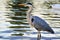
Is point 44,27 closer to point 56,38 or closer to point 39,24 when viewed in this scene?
point 39,24

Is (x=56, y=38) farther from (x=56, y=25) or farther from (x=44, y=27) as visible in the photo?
(x=56, y=25)

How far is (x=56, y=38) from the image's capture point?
7992 millimetres

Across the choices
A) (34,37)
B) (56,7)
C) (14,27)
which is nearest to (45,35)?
(34,37)

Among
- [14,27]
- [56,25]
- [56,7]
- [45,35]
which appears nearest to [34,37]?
[45,35]

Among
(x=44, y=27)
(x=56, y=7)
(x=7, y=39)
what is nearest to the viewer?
(x=44, y=27)

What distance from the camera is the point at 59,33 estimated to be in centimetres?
884

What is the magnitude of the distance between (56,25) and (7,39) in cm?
337

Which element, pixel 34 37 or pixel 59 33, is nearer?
pixel 34 37

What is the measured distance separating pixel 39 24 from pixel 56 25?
3.46 meters

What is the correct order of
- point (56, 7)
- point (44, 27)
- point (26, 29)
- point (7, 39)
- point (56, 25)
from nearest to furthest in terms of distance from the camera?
1. point (44, 27)
2. point (7, 39)
3. point (26, 29)
4. point (56, 25)
5. point (56, 7)

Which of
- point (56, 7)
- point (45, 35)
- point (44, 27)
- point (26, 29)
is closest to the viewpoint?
point (44, 27)

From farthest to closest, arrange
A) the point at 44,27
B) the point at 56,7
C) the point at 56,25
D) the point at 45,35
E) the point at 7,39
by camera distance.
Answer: the point at 56,7
the point at 56,25
the point at 45,35
the point at 7,39
the point at 44,27

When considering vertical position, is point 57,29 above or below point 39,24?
below

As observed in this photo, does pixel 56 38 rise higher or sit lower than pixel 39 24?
lower
